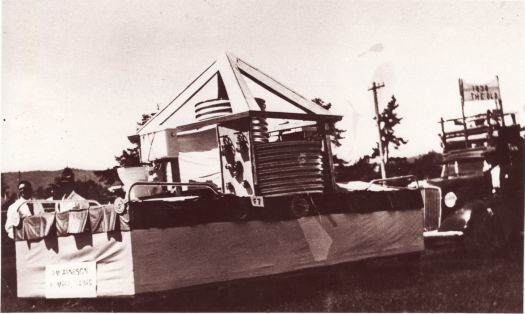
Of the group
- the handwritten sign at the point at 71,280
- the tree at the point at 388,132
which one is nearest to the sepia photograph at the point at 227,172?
the handwritten sign at the point at 71,280

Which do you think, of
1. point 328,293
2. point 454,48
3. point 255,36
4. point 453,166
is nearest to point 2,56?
point 255,36

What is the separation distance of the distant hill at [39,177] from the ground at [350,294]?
4.75 ft

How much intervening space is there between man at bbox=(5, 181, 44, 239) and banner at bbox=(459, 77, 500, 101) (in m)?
6.53

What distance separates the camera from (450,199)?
1075 centimetres

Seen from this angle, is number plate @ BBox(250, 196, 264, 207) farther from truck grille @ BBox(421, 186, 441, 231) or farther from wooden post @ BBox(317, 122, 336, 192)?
truck grille @ BBox(421, 186, 441, 231)

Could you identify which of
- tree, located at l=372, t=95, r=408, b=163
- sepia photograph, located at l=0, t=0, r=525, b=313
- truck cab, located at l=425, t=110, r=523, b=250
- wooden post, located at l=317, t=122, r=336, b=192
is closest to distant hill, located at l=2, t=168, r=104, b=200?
sepia photograph, located at l=0, t=0, r=525, b=313

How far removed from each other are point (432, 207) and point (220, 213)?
18.9 feet

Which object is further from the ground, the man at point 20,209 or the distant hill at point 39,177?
the distant hill at point 39,177

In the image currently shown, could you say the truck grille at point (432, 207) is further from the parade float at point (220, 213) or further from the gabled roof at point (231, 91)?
the gabled roof at point (231, 91)

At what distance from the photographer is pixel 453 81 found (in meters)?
8.52

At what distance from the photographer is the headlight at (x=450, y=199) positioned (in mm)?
10666

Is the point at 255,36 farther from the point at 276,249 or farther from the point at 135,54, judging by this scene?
the point at 276,249

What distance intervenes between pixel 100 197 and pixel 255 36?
12.9ft

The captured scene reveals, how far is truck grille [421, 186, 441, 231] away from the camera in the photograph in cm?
1082
